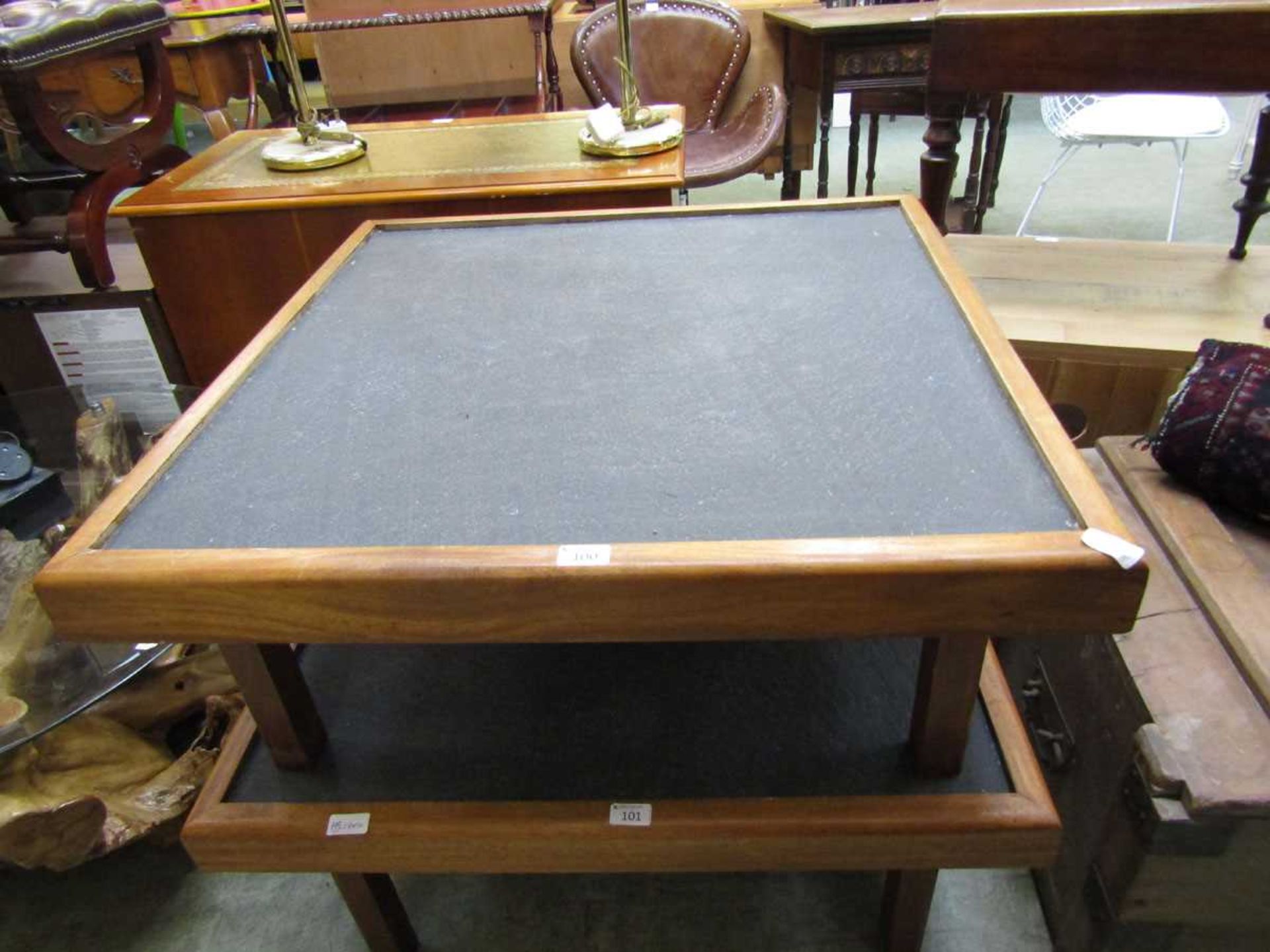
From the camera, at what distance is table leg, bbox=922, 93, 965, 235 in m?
1.44

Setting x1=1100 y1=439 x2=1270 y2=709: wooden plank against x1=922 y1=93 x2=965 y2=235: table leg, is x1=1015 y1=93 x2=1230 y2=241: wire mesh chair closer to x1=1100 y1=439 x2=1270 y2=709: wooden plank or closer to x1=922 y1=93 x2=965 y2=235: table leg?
x1=922 y1=93 x2=965 y2=235: table leg

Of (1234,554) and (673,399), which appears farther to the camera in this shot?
(1234,554)

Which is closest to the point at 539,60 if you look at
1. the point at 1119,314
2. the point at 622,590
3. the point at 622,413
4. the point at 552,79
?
the point at 552,79

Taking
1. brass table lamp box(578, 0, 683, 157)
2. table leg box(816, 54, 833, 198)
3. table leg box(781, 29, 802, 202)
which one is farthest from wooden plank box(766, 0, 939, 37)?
brass table lamp box(578, 0, 683, 157)

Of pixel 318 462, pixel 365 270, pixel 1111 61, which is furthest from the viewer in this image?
pixel 1111 61

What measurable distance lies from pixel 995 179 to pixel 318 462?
2.68 metres

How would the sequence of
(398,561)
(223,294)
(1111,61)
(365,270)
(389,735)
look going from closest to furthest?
(398,561) → (389,735) → (365,270) → (1111,61) → (223,294)

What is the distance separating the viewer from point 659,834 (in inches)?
27.0

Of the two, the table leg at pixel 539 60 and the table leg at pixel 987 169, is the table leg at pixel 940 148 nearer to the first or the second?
the table leg at pixel 987 169

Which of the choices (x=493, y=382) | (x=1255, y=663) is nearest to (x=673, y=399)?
(x=493, y=382)

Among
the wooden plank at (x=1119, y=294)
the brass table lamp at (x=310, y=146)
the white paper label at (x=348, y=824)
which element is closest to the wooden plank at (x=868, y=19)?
the wooden plank at (x=1119, y=294)

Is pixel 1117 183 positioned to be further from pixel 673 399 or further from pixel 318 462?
pixel 318 462

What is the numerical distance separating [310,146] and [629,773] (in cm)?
124

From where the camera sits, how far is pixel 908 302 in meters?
0.83
